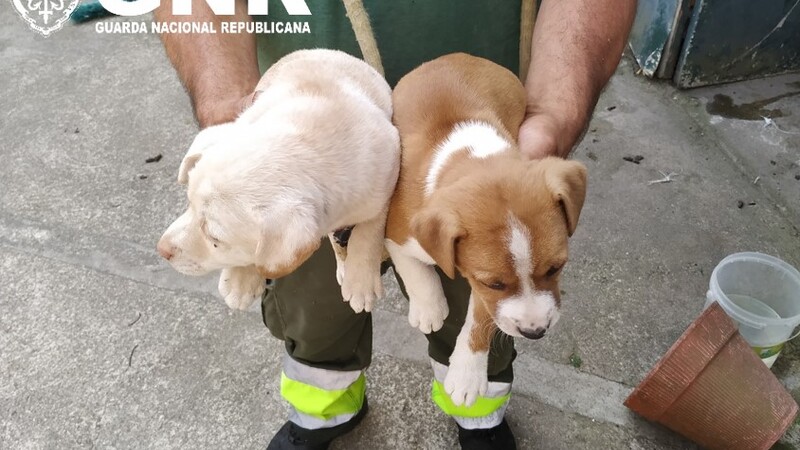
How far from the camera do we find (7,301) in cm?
311

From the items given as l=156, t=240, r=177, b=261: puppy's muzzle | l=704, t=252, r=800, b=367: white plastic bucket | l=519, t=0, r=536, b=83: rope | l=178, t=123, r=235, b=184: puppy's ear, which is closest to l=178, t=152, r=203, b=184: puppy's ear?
l=178, t=123, r=235, b=184: puppy's ear

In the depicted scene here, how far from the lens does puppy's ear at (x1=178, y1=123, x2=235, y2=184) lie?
164 cm

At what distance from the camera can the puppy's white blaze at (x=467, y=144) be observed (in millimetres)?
1692

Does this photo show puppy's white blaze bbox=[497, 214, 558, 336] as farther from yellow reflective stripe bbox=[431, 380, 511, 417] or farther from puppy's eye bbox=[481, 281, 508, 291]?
yellow reflective stripe bbox=[431, 380, 511, 417]

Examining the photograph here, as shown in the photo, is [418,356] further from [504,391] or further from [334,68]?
[334,68]

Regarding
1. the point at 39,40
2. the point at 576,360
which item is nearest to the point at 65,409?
the point at 576,360

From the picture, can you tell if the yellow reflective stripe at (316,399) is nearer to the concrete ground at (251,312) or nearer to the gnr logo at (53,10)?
the concrete ground at (251,312)

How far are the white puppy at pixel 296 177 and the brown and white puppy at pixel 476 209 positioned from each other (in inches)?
3.5

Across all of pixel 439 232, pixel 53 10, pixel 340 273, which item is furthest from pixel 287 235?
pixel 53 10

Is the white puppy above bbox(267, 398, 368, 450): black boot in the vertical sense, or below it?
above

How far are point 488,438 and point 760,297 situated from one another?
1304 mm

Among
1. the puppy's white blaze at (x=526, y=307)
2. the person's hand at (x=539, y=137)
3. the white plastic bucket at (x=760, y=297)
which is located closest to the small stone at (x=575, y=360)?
the white plastic bucket at (x=760, y=297)

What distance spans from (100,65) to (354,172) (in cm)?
375

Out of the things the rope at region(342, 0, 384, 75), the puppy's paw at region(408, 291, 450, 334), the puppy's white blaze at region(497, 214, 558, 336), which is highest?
the rope at region(342, 0, 384, 75)
